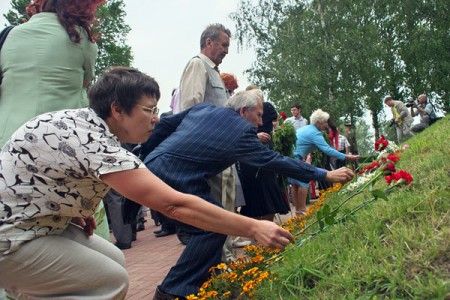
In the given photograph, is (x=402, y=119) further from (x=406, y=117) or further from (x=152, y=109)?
(x=152, y=109)

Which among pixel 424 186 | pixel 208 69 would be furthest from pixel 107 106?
pixel 208 69

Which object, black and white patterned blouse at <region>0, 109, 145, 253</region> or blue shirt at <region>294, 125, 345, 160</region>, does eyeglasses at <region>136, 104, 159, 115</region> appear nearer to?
black and white patterned blouse at <region>0, 109, 145, 253</region>

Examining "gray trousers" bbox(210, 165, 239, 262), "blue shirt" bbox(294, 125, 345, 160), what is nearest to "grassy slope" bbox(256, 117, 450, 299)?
"gray trousers" bbox(210, 165, 239, 262)

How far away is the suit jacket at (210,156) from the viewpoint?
11.7 ft

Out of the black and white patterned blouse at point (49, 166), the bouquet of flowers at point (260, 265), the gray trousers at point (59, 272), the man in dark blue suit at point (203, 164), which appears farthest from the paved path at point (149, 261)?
the black and white patterned blouse at point (49, 166)

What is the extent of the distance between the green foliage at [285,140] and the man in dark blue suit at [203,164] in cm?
360

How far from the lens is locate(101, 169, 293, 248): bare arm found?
2.13m

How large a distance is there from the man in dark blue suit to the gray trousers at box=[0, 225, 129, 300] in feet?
3.43

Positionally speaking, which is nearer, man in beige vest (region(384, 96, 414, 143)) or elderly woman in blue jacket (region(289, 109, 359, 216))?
elderly woman in blue jacket (region(289, 109, 359, 216))

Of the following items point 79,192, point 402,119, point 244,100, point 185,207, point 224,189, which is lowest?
point 402,119

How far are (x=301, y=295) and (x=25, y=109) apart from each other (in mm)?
1796

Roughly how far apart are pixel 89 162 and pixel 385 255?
1.46 m

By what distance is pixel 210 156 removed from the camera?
3590 millimetres

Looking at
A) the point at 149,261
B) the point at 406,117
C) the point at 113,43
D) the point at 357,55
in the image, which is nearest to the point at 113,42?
the point at 113,43
